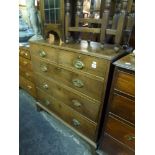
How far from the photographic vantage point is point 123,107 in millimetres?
912

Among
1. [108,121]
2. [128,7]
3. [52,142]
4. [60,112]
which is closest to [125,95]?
[108,121]

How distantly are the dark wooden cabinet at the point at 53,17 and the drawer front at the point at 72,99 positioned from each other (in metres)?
0.48

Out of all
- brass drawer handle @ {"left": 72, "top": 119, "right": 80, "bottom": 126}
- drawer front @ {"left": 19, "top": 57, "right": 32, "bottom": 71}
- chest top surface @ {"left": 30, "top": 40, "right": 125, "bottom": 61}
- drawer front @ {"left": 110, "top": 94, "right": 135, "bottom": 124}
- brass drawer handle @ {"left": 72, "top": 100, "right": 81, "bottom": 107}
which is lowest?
brass drawer handle @ {"left": 72, "top": 119, "right": 80, "bottom": 126}

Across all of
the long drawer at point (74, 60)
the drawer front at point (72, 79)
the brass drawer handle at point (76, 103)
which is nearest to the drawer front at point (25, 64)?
the drawer front at point (72, 79)

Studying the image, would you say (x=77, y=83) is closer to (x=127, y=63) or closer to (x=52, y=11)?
(x=127, y=63)

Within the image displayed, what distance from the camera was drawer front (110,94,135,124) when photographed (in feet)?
2.87

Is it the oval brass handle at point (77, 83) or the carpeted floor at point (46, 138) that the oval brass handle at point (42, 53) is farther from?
the carpeted floor at point (46, 138)

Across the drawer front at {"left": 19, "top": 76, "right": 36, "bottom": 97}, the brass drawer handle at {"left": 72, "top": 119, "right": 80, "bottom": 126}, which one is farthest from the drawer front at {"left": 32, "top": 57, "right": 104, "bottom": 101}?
the drawer front at {"left": 19, "top": 76, "right": 36, "bottom": 97}

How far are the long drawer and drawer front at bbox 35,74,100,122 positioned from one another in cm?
26

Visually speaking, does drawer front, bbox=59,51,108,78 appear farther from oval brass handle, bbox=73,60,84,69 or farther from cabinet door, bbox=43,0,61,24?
cabinet door, bbox=43,0,61,24

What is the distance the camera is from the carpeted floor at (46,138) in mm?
1374
